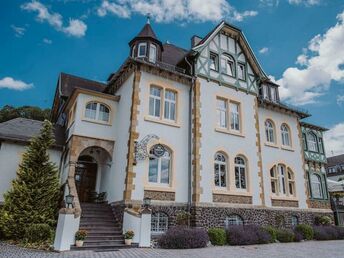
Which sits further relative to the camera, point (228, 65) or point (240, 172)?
point (228, 65)

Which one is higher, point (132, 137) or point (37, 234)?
point (132, 137)

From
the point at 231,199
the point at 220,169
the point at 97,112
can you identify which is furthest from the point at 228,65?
the point at 97,112

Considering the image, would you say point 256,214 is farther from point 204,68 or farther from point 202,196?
point 204,68

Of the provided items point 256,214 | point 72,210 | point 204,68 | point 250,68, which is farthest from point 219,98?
point 72,210

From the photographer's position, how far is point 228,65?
18609 millimetres

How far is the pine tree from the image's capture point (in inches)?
497

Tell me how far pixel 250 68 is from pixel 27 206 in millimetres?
15945

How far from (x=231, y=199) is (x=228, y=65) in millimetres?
8780

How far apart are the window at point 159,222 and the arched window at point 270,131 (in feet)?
33.1

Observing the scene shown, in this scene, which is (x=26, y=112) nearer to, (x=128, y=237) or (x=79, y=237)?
(x=79, y=237)

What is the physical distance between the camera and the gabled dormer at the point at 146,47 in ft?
55.7

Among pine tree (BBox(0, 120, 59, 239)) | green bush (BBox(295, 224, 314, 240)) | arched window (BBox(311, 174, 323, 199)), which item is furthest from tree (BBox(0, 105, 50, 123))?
green bush (BBox(295, 224, 314, 240))

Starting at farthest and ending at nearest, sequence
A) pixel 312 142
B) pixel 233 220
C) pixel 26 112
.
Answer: pixel 26 112, pixel 312 142, pixel 233 220

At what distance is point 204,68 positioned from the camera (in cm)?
1716
